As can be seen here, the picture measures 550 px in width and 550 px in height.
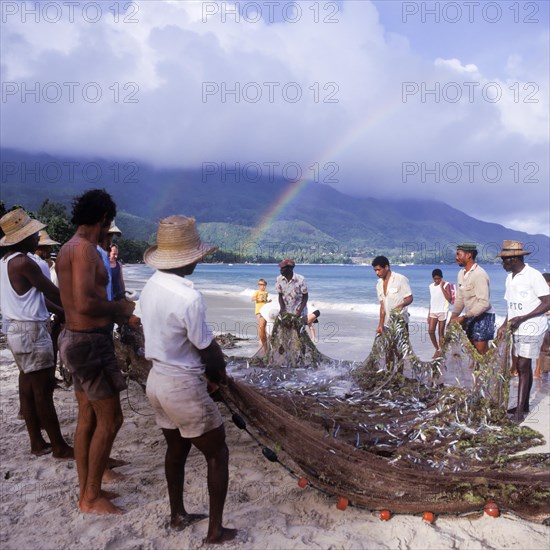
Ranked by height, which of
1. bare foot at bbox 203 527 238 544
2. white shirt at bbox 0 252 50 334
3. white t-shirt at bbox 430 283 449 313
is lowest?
bare foot at bbox 203 527 238 544

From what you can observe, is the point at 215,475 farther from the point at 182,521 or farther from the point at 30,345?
the point at 30,345

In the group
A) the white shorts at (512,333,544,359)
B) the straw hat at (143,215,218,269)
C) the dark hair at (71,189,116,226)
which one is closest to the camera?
the straw hat at (143,215,218,269)

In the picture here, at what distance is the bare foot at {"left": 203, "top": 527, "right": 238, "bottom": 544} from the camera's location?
3.04 meters

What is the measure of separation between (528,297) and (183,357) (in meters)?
4.45

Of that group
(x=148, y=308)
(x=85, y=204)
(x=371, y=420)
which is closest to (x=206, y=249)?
(x=148, y=308)

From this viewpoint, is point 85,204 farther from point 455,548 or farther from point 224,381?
point 455,548

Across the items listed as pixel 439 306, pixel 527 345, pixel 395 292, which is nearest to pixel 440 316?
pixel 439 306

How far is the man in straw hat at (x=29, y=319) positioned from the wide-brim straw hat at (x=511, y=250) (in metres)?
4.78

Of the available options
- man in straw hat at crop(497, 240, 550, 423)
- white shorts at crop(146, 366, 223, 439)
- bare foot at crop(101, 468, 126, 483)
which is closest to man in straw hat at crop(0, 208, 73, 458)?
bare foot at crop(101, 468, 126, 483)

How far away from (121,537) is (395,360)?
13.4ft

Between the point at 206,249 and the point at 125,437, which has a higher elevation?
the point at 206,249

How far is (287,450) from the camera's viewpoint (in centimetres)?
349

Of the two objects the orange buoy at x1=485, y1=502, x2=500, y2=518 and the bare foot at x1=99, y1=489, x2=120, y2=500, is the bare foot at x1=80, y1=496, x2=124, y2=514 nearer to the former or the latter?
the bare foot at x1=99, y1=489, x2=120, y2=500

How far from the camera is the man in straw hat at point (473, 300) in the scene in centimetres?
668
